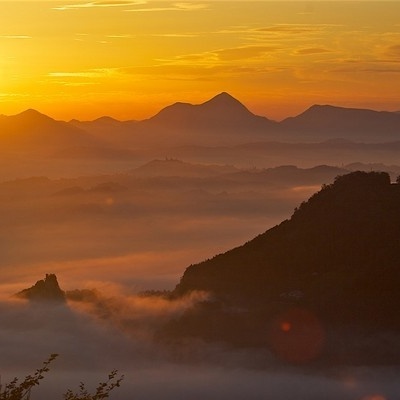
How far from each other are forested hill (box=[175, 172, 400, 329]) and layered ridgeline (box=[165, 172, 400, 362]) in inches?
6.6

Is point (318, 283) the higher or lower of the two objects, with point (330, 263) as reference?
lower

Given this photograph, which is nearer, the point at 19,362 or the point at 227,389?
the point at 227,389

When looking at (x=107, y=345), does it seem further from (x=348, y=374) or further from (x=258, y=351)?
(x=348, y=374)

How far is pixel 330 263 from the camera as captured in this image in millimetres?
164000

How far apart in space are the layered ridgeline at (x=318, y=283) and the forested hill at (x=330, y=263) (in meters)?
0.17

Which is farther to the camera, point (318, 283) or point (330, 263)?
point (330, 263)

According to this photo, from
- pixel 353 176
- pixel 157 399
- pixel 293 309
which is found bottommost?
pixel 157 399

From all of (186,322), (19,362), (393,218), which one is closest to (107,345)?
(19,362)

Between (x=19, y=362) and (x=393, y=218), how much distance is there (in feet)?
235

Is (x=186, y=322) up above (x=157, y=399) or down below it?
above

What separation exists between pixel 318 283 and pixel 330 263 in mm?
7697

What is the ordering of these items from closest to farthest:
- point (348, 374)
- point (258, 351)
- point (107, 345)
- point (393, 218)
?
1. point (348, 374)
2. point (258, 351)
3. point (393, 218)
4. point (107, 345)

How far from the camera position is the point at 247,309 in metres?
155

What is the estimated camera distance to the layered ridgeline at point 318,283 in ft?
495
